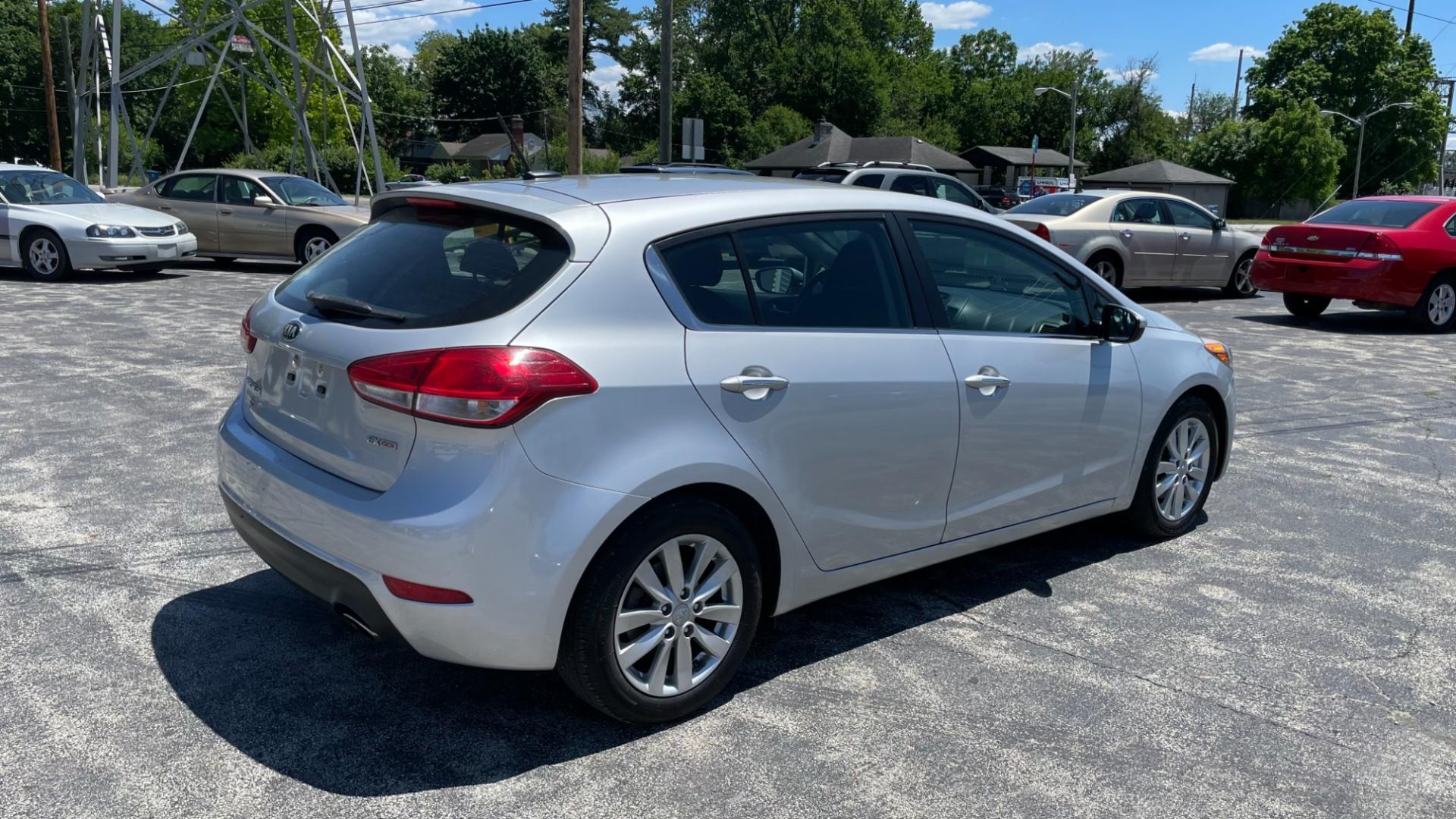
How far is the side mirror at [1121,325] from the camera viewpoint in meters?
4.83

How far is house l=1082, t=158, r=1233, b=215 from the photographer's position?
61719 mm

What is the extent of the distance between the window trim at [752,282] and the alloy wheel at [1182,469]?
68.4 inches

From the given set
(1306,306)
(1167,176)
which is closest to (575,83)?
(1306,306)

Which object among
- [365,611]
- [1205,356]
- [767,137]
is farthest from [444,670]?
[767,137]

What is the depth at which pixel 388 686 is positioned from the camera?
12.5ft

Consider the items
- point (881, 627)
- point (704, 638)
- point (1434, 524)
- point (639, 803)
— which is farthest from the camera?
point (1434, 524)

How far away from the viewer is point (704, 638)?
11.7 feet

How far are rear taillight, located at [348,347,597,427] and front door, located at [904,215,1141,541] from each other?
5.28 feet

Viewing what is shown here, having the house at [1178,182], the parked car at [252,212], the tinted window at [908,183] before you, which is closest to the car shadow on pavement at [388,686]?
the tinted window at [908,183]

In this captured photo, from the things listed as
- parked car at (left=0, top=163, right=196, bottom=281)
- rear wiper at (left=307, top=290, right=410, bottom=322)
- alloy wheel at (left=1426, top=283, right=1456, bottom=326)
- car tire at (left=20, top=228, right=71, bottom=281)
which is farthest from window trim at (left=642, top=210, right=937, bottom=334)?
car tire at (left=20, top=228, right=71, bottom=281)

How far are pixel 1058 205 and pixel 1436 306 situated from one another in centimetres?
445

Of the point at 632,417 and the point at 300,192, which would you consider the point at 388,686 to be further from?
the point at 300,192

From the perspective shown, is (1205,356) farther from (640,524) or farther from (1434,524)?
(640,524)

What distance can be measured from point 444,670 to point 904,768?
1.58 metres
